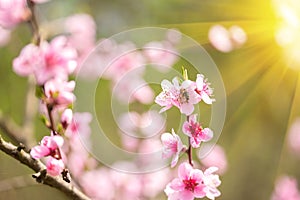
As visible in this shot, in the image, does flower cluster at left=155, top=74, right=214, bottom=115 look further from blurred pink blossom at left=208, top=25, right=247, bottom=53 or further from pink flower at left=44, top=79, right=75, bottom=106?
blurred pink blossom at left=208, top=25, right=247, bottom=53

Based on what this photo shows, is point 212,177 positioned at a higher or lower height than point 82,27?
lower

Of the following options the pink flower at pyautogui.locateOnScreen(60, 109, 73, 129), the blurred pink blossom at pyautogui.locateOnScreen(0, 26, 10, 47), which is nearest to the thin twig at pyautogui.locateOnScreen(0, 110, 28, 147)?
the pink flower at pyautogui.locateOnScreen(60, 109, 73, 129)

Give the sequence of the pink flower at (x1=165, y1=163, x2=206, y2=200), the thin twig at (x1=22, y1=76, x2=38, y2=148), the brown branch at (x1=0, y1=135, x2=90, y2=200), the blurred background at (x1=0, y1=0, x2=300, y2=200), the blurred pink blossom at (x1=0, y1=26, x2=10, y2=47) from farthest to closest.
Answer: the blurred background at (x1=0, y1=0, x2=300, y2=200)
the blurred pink blossom at (x1=0, y1=26, x2=10, y2=47)
the thin twig at (x1=22, y1=76, x2=38, y2=148)
the pink flower at (x1=165, y1=163, x2=206, y2=200)
the brown branch at (x1=0, y1=135, x2=90, y2=200)

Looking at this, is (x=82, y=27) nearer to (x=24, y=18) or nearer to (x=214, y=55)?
(x=24, y=18)

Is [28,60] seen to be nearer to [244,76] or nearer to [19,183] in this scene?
[19,183]

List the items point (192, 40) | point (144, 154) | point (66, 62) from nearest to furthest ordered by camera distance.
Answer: point (66, 62)
point (144, 154)
point (192, 40)

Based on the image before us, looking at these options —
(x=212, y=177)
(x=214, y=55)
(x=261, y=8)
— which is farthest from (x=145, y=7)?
(x=212, y=177)

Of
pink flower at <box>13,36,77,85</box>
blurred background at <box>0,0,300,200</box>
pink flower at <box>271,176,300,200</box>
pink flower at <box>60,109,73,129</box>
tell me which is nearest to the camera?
pink flower at <box>60,109,73,129</box>

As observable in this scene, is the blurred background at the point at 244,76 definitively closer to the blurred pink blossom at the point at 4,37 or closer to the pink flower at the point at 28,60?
the blurred pink blossom at the point at 4,37
